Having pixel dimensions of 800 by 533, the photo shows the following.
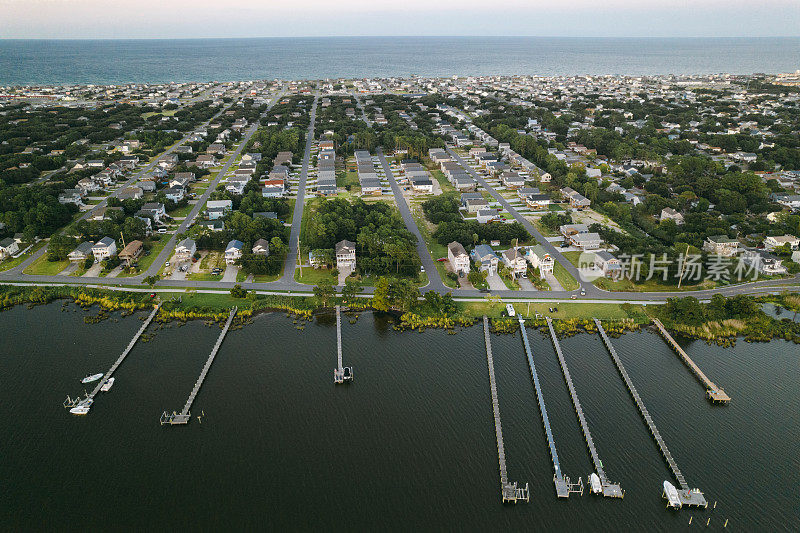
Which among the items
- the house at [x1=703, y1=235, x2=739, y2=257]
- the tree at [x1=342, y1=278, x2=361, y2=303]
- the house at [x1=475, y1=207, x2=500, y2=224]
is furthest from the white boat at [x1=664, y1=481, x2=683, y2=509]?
the house at [x1=475, y1=207, x2=500, y2=224]

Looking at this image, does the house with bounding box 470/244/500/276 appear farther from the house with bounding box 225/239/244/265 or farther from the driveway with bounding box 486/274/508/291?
the house with bounding box 225/239/244/265

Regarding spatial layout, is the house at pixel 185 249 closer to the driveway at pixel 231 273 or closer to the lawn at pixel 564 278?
the driveway at pixel 231 273

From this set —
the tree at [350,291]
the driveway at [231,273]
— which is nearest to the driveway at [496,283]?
the tree at [350,291]

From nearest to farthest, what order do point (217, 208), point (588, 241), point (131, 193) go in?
point (588, 241), point (217, 208), point (131, 193)

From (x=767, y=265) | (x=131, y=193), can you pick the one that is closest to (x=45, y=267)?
(x=131, y=193)

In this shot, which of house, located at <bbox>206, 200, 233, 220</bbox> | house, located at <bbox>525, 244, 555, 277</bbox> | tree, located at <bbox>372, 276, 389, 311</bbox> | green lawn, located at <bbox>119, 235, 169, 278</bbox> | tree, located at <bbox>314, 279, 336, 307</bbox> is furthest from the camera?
house, located at <bbox>206, 200, 233, 220</bbox>

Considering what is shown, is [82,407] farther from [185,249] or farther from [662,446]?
[662,446]
